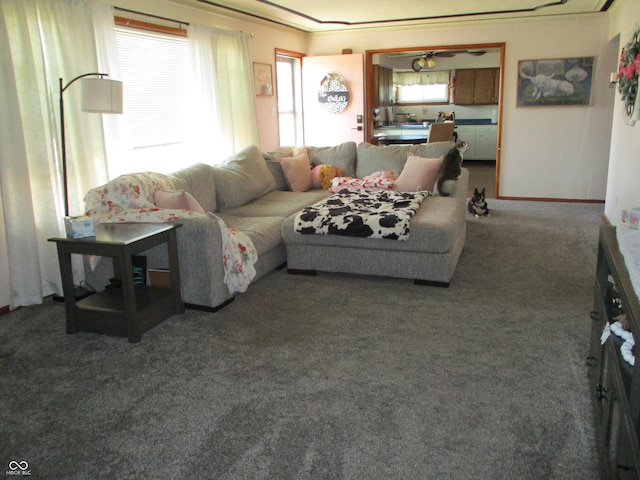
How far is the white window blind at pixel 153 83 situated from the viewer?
4.44 metres

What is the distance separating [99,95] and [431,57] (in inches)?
289

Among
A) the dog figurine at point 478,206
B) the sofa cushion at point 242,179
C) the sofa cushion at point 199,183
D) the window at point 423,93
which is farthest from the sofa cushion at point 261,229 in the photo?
the window at point 423,93

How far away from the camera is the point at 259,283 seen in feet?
13.0

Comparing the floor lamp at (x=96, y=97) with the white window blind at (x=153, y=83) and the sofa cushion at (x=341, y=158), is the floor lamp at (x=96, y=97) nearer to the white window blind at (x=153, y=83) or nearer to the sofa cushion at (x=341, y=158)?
the white window blind at (x=153, y=83)

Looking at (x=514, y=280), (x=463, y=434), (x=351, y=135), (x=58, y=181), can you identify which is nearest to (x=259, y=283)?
(x=58, y=181)

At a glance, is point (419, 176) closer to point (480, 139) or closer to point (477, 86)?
point (480, 139)

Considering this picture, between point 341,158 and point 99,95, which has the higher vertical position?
point 99,95

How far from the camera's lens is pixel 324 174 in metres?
5.45

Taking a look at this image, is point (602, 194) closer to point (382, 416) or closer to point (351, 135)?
point (351, 135)

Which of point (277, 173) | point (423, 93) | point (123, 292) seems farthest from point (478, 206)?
point (423, 93)

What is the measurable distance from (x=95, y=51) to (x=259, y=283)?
6.74ft

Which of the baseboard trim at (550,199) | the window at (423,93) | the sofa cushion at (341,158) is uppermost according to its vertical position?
the window at (423,93)

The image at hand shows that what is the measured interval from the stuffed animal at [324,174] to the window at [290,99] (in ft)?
5.89

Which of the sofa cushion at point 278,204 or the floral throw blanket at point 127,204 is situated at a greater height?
the floral throw blanket at point 127,204
